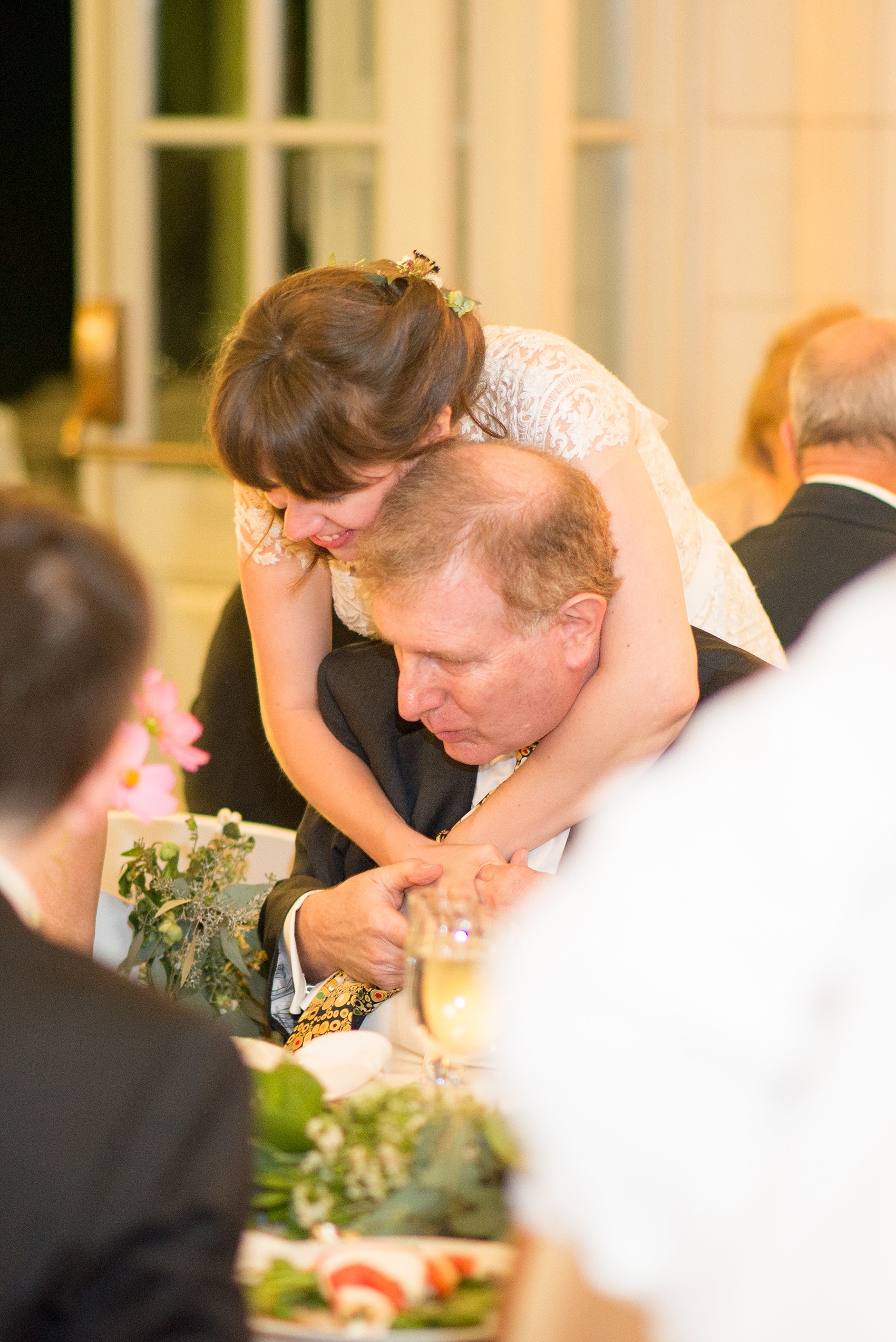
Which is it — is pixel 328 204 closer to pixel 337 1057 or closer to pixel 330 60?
pixel 330 60

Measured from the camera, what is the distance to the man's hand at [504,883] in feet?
5.20

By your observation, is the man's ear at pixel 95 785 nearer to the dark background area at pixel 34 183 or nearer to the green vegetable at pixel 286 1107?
the green vegetable at pixel 286 1107

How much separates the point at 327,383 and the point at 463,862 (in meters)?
0.54

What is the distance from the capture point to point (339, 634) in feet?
7.58

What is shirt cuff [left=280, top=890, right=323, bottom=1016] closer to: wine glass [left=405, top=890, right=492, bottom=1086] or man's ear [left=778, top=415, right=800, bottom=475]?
wine glass [left=405, top=890, right=492, bottom=1086]

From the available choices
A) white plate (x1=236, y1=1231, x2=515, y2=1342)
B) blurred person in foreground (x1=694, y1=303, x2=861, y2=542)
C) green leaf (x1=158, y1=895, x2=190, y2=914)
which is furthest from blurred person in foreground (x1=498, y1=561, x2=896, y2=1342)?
blurred person in foreground (x1=694, y1=303, x2=861, y2=542)

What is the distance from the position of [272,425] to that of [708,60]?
316 cm

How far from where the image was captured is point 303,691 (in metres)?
2.05

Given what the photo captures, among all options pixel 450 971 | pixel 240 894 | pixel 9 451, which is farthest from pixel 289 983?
pixel 9 451

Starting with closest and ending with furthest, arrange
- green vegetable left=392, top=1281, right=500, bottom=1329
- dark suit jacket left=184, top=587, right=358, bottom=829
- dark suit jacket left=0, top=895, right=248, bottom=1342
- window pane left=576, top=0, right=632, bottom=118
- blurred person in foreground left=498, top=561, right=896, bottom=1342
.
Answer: blurred person in foreground left=498, top=561, right=896, bottom=1342
dark suit jacket left=0, top=895, right=248, bottom=1342
green vegetable left=392, top=1281, right=500, bottom=1329
dark suit jacket left=184, top=587, right=358, bottom=829
window pane left=576, top=0, right=632, bottom=118

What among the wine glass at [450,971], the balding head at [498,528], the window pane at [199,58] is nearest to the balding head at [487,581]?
the balding head at [498,528]

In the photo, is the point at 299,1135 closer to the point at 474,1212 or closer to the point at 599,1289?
the point at 474,1212

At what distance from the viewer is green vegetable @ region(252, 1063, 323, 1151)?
107 centimetres

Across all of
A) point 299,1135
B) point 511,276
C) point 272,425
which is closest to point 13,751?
point 299,1135
